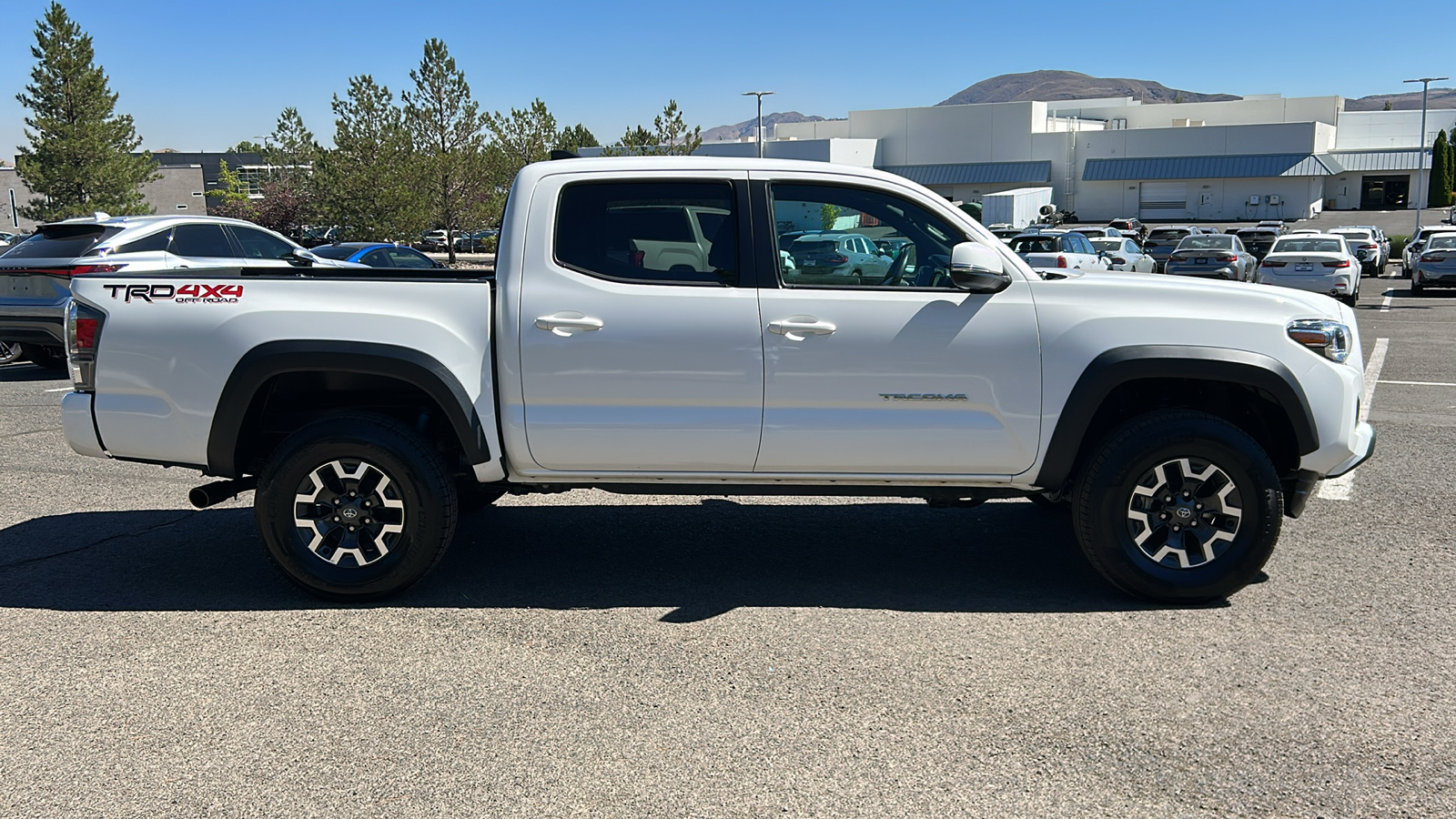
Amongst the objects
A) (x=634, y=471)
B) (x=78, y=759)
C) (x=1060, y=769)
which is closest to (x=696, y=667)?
(x=634, y=471)

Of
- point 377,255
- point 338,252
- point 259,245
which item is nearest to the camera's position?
point 259,245

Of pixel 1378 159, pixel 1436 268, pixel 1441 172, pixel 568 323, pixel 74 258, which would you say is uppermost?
pixel 1378 159

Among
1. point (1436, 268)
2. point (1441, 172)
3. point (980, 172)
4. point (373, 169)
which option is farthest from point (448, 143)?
point (1441, 172)

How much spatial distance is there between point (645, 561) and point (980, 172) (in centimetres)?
8625

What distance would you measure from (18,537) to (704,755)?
462 cm

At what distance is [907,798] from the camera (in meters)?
3.51

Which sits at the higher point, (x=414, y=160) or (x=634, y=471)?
(x=414, y=160)

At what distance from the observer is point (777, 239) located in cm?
524

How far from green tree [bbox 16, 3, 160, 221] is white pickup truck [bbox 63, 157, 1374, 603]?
44.9 m

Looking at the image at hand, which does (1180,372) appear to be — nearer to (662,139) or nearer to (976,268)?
(976,268)

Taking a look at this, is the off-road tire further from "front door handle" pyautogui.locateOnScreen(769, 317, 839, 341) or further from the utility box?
the utility box

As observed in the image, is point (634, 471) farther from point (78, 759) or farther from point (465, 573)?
point (78, 759)

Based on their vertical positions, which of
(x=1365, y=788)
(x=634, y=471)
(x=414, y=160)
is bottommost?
(x=1365, y=788)

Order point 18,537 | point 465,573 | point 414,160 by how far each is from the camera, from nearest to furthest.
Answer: point 465,573 < point 18,537 < point 414,160
